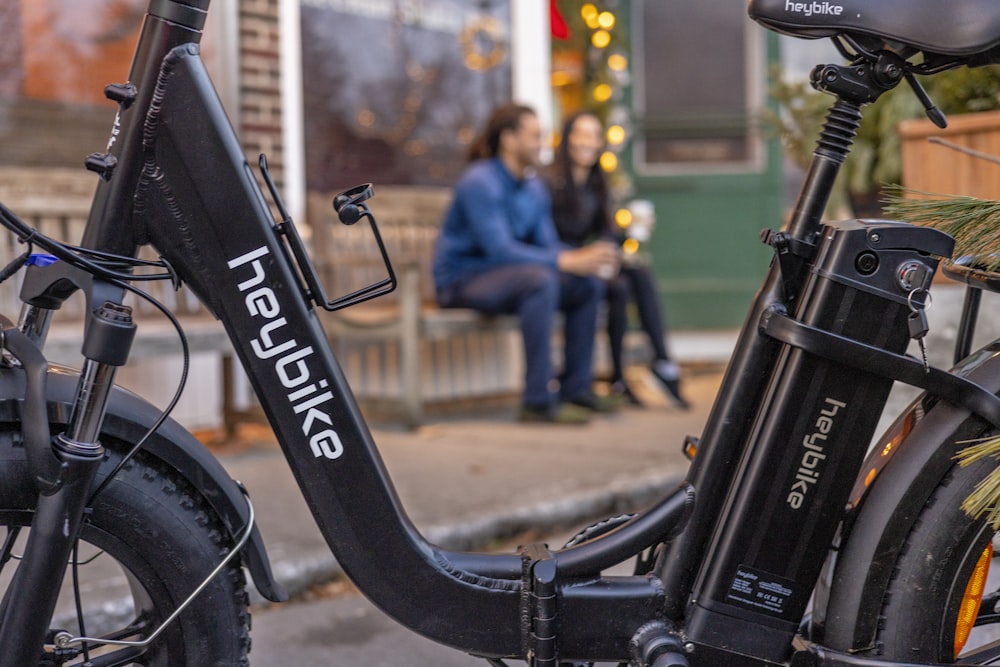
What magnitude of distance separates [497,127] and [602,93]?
2213mm

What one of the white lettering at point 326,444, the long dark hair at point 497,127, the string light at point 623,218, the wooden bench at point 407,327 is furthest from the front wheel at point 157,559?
the string light at point 623,218

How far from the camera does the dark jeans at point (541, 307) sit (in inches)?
209

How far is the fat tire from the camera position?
1.67m

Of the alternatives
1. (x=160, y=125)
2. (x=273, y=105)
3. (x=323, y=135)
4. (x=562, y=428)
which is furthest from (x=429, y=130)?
(x=160, y=125)

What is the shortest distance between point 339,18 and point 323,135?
59 cm

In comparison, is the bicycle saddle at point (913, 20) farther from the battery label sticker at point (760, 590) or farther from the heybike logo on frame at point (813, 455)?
the battery label sticker at point (760, 590)

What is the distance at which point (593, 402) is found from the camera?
5.71m

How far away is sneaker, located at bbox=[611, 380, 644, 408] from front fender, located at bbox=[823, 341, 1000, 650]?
Result: 4325 mm

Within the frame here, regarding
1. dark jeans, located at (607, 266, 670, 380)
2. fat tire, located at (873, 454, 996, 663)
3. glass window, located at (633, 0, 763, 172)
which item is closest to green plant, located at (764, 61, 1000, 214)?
dark jeans, located at (607, 266, 670, 380)

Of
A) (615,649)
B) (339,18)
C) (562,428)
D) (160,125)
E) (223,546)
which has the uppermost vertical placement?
(339,18)

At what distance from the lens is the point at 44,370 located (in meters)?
1.54

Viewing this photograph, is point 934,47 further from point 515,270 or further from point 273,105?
point 273,105

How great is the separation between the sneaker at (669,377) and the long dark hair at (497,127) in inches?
54.3

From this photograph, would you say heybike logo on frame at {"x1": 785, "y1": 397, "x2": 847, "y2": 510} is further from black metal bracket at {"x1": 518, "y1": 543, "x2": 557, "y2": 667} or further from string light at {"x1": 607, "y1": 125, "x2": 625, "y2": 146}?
string light at {"x1": 607, "y1": 125, "x2": 625, "y2": 146}
